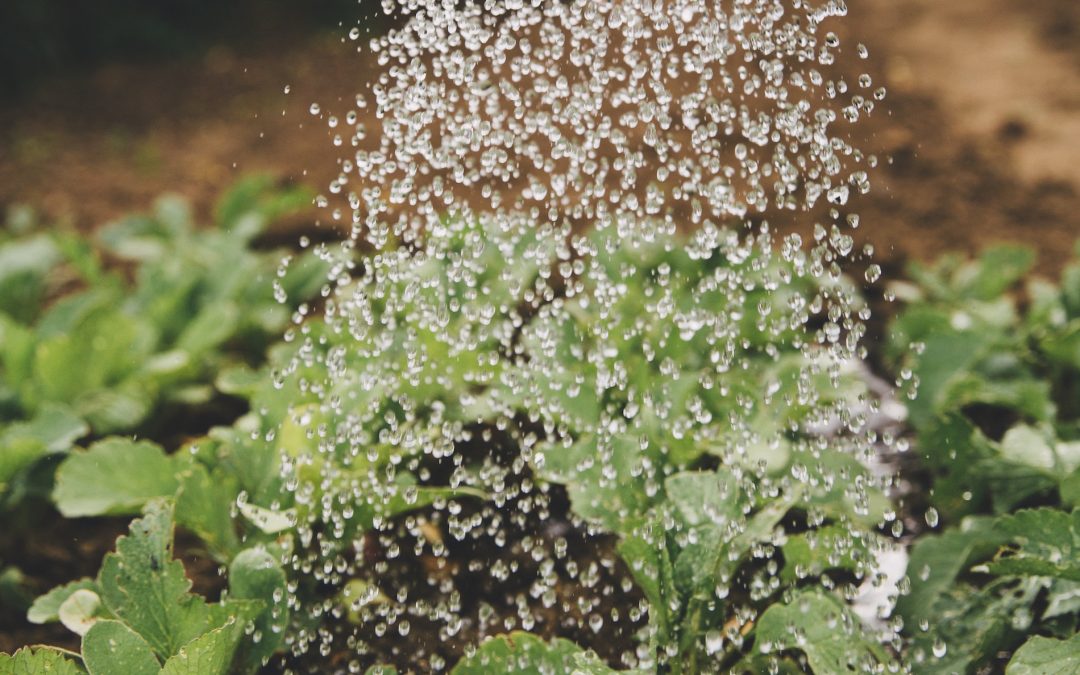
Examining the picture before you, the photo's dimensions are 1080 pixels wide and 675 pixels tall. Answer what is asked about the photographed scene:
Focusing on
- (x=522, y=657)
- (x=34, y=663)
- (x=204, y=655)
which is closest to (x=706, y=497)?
(x=522, y=657)

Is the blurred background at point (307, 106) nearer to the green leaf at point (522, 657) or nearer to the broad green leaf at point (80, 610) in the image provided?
the green leaf at point (522, 657)

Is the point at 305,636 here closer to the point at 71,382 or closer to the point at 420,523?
the point at 420,523

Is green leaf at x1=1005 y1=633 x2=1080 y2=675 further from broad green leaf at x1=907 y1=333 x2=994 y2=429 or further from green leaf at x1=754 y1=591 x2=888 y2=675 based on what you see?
broad green leaf at x1=907 y1=333 x2=994 y2=429

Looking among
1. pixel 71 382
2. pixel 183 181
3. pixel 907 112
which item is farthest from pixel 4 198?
pixel 907 112

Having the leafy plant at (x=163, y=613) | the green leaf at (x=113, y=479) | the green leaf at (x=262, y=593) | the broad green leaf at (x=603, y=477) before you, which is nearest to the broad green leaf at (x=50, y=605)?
the leafy plant at (x=163, y=613)

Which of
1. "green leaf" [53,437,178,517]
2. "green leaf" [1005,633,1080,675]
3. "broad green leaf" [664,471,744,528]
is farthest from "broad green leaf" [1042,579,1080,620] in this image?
"green leaf" [53,437,178,517]

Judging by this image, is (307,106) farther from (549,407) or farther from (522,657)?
(522,657)
